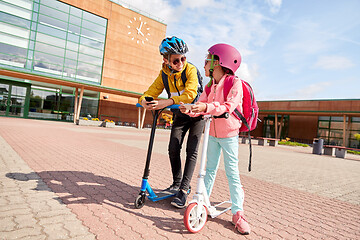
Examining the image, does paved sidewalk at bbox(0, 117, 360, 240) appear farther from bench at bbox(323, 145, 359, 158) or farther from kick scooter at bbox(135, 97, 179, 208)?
bench at bbox(323, 145, 359, 158)

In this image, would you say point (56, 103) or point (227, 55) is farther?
point (56, 103)

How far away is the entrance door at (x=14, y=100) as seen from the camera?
934 inches

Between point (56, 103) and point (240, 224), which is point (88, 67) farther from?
point (240, 224)

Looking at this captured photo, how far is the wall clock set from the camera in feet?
100

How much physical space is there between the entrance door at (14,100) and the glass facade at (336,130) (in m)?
35.4

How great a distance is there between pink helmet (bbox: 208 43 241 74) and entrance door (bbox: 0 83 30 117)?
2780 centimetres

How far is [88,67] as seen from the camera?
27.4 meters

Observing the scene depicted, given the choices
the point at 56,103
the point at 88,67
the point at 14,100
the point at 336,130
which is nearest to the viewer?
the point at 14,100

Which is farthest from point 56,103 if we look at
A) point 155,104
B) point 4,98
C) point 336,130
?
point 336,130

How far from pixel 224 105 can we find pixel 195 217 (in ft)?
3.59

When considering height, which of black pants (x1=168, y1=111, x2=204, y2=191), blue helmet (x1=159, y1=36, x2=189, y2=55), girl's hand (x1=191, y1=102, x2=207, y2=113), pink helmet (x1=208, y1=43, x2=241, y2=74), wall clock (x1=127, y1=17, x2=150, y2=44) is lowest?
black pants (x1=168, y1=111, x2=204, y2=191)

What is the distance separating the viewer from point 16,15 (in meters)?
23.3

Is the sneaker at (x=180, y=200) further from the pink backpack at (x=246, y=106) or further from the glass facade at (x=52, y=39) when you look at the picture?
the glass facade at (x=52, y=39)

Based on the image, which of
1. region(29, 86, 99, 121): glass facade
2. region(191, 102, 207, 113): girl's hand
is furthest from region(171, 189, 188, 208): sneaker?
region(29, 86, 99, 121): glass facade
